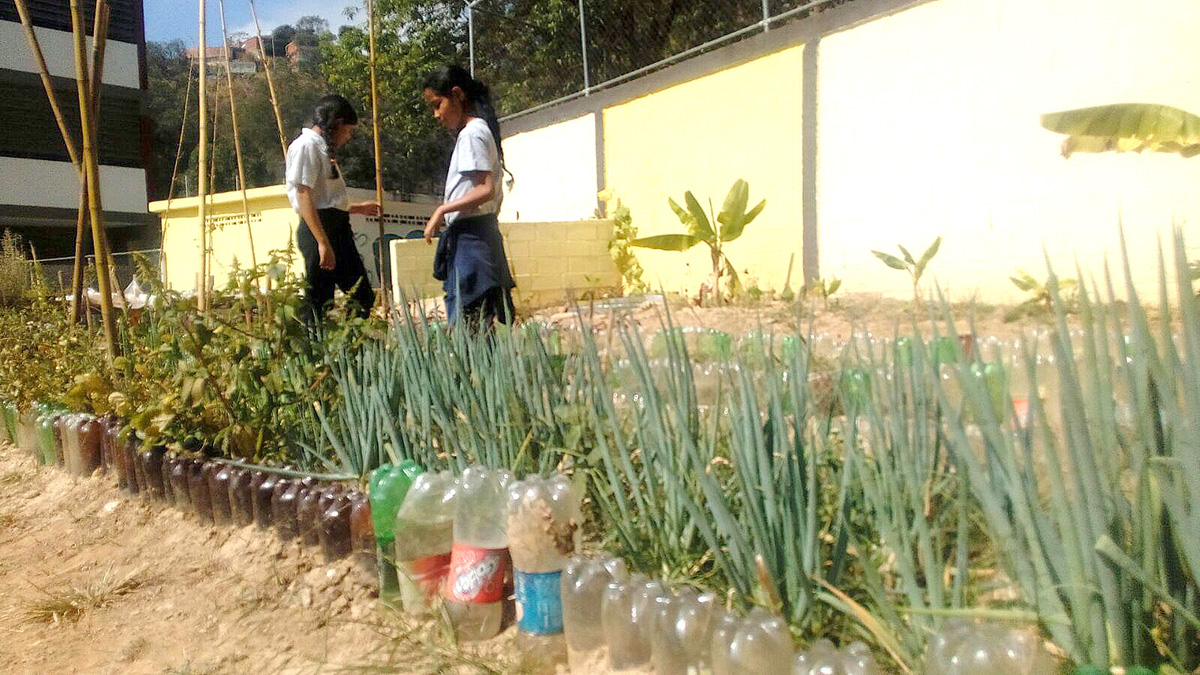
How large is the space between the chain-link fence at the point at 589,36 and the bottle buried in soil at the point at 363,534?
18.6 feet

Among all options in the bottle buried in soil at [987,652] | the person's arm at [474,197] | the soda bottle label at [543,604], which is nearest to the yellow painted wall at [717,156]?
the person's arm at [474,197]

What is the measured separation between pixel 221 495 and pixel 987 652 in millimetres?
2224

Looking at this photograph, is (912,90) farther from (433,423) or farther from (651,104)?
(433,423)

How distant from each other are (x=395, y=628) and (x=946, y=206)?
16.6 feet

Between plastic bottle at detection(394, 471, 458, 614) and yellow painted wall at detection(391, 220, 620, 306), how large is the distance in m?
5.57

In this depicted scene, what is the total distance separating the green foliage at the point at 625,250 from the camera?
850 centimetres

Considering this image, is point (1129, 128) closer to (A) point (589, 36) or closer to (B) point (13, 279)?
(A) point (589, 36)

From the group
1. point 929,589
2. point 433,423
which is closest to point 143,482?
point 433,423

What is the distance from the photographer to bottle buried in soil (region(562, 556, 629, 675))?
1.64 metres

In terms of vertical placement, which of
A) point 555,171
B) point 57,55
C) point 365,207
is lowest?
point 365,207

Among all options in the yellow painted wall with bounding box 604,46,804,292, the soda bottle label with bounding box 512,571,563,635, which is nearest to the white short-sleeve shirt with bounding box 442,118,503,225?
the soda bottle label with bounding box 512,571,563,635

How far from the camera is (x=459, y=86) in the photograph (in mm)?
3461

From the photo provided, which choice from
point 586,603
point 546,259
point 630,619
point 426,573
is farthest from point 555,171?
point 630,619

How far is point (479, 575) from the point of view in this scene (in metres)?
1.86
